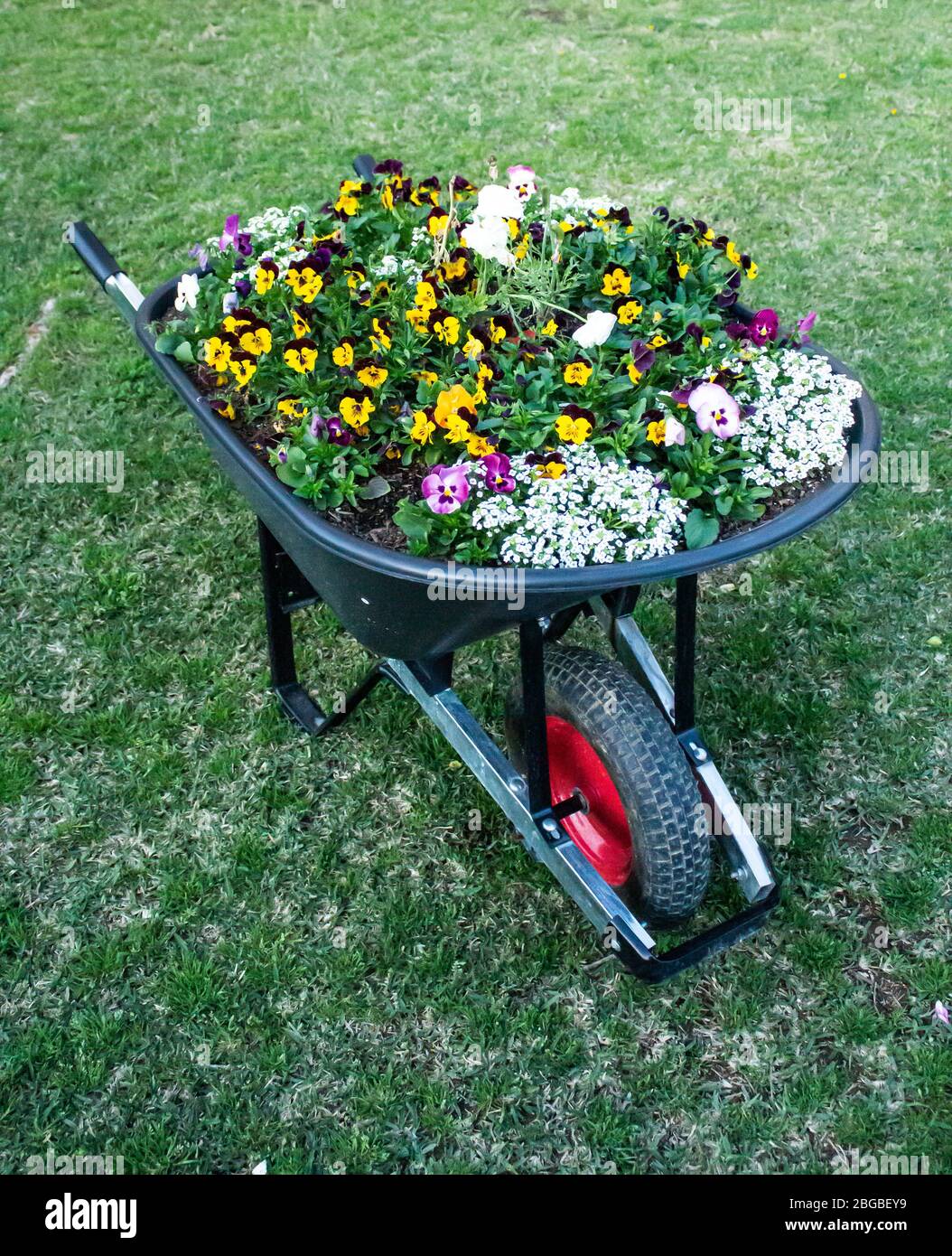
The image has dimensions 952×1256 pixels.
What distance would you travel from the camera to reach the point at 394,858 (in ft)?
7.77

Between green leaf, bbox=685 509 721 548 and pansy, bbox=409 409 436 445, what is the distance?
431 mm

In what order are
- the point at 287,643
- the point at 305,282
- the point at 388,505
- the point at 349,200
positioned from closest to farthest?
the point at 388,505, the point at 305,282, the point at 349,200, the point at 287,643

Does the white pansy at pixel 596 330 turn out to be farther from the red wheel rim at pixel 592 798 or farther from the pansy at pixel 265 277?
the red wheel rim at pixel 592 798

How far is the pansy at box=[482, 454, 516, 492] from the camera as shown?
1.70 m

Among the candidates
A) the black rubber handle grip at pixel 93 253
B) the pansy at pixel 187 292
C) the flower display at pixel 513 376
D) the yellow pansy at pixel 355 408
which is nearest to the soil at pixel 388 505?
the flower display at pixel 513 376

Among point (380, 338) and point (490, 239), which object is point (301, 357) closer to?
point (380, 338)

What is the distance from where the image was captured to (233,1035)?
2.06 meters

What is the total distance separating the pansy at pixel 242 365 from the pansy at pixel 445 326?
0.32m

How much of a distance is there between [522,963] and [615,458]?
3.31 ft

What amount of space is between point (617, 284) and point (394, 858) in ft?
4.09

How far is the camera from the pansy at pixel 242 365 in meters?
1.89

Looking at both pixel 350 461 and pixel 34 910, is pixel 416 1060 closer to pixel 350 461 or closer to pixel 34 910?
pixel 34 910

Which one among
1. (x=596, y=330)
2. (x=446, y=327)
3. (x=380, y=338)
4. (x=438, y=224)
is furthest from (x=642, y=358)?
(x=438, y=224)
